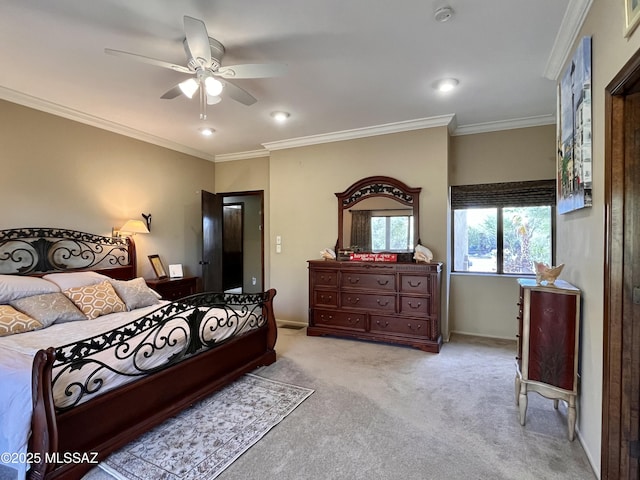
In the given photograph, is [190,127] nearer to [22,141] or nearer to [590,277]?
[22,141]

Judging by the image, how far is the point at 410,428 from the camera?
2309mm

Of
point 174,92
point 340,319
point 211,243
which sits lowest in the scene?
point 340,319

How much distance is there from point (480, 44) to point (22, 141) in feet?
14.4

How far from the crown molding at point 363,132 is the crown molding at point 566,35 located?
4.01 ft

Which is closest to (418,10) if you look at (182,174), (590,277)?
(590,277)

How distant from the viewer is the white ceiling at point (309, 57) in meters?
2.13

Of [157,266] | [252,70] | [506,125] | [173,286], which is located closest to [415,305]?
[506,125]

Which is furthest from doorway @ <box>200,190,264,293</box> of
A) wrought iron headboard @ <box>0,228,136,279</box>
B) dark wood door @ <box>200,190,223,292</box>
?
wrought iron headboard @ <box>0,228,136,279</box>

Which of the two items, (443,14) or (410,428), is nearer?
(443,14)

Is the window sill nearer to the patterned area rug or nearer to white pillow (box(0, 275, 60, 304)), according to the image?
the patterned area rug

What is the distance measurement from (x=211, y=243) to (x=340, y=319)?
8.28 ft

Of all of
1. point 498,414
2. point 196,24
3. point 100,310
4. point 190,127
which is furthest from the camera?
point 190,127

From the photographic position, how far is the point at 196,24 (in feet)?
6.27

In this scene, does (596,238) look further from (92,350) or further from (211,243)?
(211,243)
